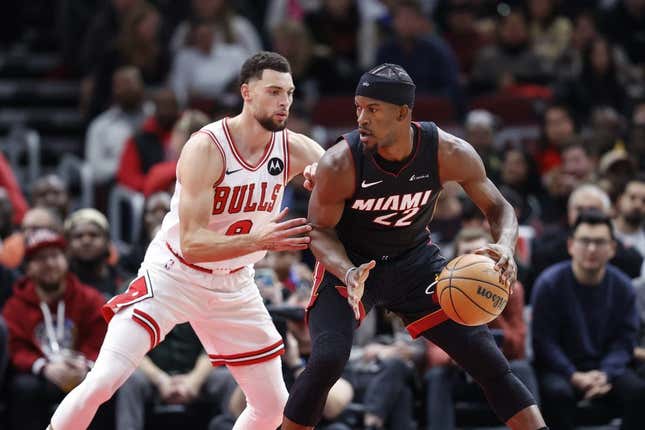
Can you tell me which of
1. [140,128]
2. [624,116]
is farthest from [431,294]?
[624,116]

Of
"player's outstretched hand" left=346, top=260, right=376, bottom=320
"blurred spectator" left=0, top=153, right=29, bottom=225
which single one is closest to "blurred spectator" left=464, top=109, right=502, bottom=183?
"blurred spectator" left=0, top=153, right=29, bottom=225

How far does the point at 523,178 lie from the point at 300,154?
207 inches

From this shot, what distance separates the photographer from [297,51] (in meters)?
12.6

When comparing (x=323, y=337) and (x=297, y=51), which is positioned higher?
(x=297, y=51)

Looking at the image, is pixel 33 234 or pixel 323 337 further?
pixel 33 234

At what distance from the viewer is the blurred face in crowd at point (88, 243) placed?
9305 mm

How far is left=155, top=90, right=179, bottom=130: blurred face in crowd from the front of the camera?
11.6 m

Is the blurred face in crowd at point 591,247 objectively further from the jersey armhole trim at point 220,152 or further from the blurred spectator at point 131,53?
the blurred spectator at point 131,53

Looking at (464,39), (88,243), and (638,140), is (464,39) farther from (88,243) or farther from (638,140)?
(88,243)

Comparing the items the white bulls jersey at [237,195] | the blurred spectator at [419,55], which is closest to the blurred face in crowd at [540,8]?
the blurred spectator at [419,55]

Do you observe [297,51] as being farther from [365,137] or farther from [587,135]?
[365,137]

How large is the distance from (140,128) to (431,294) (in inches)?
245

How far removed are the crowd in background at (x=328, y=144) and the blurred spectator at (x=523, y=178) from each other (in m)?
0.02

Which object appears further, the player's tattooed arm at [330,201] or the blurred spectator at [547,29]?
the blurred spectator at [547,29]
